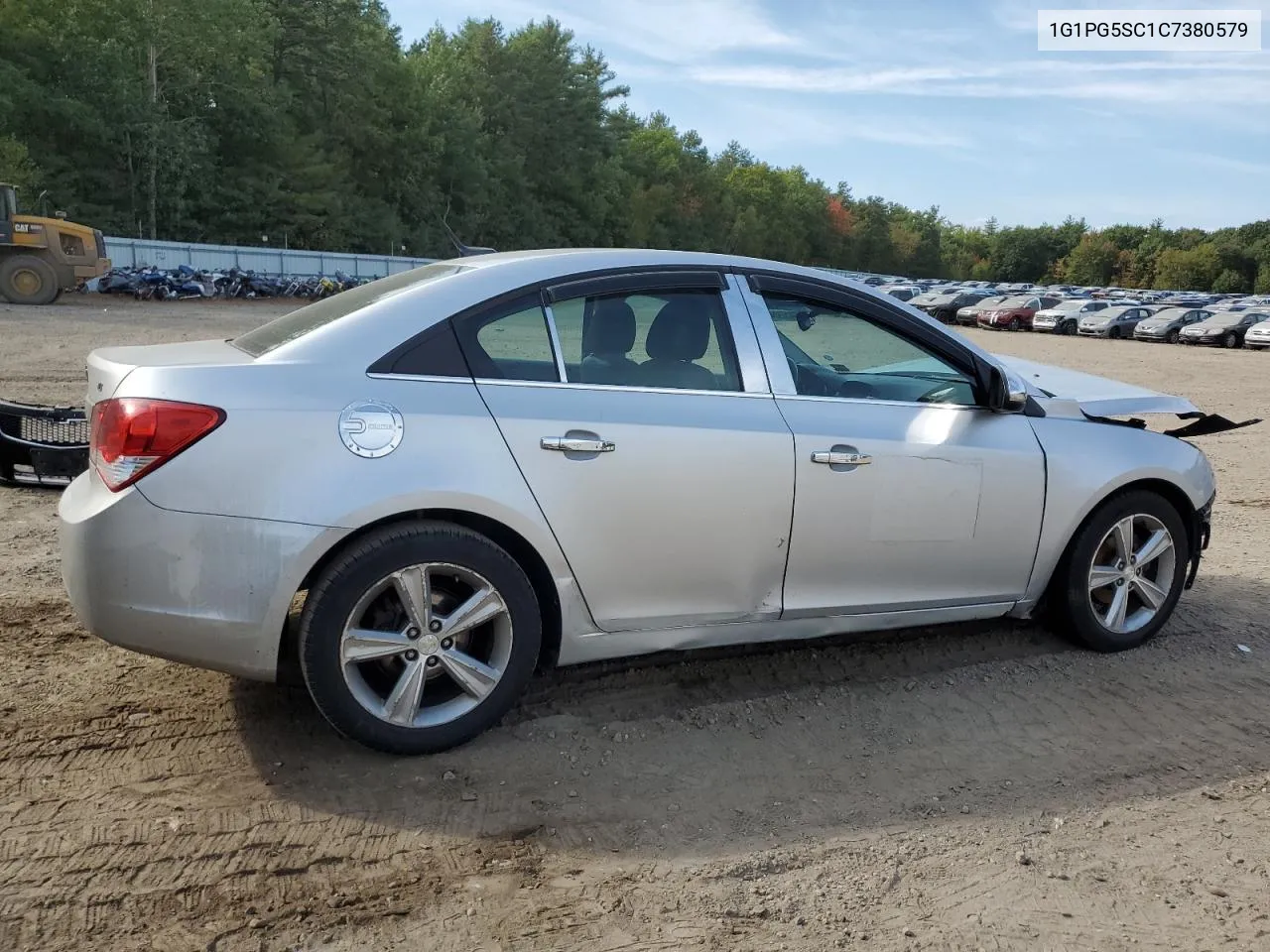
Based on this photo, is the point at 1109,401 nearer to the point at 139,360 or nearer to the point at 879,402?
the point at 879,402

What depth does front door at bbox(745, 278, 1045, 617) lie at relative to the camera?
390 cm

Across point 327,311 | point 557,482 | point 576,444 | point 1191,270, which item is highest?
point 1191,270

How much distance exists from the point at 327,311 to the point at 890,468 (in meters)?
2.12

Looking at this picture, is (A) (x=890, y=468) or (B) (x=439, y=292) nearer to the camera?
(B) (x=439, y=292)

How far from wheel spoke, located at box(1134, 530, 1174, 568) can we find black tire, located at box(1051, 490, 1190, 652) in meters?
0.04

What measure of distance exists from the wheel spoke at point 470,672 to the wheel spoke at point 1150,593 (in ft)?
9.63

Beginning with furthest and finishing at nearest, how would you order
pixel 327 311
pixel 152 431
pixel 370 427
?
pixel 327 311 < pixel 370 427 < pixel 152 431

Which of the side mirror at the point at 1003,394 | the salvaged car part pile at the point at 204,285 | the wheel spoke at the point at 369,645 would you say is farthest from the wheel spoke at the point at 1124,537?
the salvaged car part pile at the point at 204,285

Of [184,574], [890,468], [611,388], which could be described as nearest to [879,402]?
[890,468]

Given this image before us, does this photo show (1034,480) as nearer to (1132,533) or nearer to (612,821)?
(1132,533)

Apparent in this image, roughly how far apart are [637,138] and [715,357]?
94081 millimetres

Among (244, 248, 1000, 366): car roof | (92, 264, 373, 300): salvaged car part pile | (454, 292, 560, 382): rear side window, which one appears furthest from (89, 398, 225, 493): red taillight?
(92, 264, 373, 300): salvaged car part pile

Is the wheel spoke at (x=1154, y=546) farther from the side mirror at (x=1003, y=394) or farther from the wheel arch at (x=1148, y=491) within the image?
the side mirror at (x=1003, y=394)

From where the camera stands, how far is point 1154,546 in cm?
471
